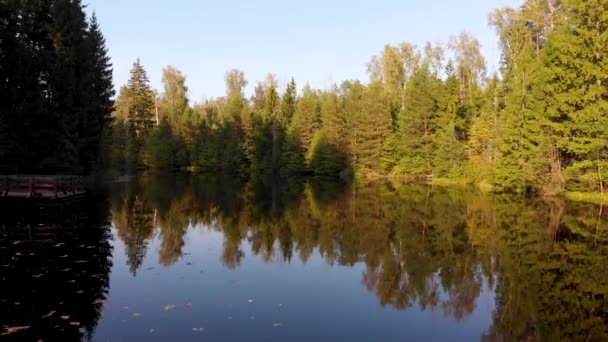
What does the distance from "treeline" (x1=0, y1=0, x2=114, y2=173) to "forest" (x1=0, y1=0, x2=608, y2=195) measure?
3.8 inches

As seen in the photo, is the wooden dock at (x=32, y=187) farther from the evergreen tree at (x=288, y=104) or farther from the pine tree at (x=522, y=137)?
the evergreen tree at (x=288, y=104)

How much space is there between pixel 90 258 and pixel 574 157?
35341 mm

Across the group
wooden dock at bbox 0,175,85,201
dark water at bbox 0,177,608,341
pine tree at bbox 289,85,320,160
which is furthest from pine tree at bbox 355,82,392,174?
wooden dock at bbox 0,175,85,201

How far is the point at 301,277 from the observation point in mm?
13438

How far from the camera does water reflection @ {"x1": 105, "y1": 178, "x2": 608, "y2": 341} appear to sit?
35.5 feet

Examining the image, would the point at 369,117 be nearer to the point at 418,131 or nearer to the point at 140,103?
the point at 418,131

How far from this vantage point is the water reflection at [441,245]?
35.5 ft

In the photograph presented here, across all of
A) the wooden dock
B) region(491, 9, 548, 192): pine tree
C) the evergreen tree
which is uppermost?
the evergreen tree

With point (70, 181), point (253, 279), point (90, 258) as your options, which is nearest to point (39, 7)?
point (70, 181)

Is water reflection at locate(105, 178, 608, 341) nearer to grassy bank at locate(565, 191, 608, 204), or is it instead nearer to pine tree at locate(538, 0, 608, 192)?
grassy bank at locate(565, 191, 608, 204)

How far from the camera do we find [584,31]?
3144cm

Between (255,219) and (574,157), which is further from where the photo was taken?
(574,157)

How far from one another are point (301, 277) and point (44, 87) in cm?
2707

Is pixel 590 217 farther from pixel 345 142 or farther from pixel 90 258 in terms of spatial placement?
pixel 345 142
